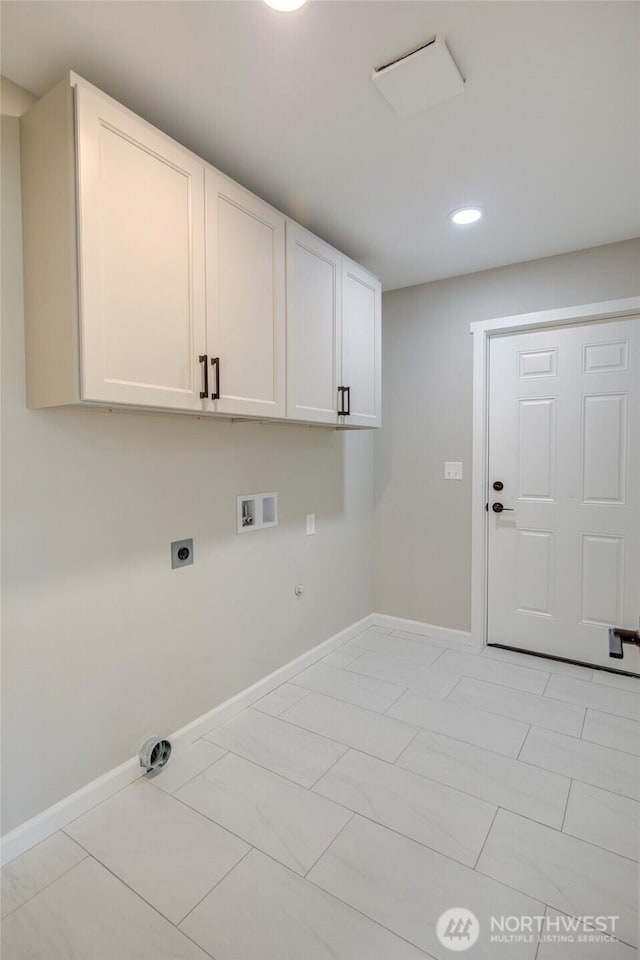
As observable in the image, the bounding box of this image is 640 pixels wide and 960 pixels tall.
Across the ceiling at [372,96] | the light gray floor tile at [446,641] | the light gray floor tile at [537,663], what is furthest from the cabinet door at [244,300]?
the light gray floor tile at [537,663]

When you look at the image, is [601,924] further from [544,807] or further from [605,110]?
[605,110]

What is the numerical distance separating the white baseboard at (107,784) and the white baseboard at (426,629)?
104cm

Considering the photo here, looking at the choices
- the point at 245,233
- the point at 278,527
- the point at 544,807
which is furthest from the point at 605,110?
the point at 544,807

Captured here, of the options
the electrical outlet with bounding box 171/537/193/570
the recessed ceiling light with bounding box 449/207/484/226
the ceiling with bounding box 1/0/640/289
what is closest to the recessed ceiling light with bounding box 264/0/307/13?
the ceiling with bounding box 1/0/640/289

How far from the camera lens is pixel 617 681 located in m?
2.73

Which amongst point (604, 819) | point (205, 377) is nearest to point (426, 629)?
point (604, 819)

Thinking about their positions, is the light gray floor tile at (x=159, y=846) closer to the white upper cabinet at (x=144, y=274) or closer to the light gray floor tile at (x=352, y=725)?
the light gray floor tile at (x=352, y=725)

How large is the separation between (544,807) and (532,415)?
2096mm

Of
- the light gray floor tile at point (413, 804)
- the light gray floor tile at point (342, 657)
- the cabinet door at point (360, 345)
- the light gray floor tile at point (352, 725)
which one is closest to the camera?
the light gray floor tile at point (413, 804)

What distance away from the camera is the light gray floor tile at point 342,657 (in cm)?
295

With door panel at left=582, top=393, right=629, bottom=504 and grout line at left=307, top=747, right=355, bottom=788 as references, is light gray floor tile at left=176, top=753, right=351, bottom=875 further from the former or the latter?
door panel at left=582, top=393, right=629, bottom=504

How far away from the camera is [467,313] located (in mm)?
3156

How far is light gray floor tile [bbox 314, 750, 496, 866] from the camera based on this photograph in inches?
64.0

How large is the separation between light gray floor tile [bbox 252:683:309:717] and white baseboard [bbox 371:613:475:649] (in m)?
1.12
